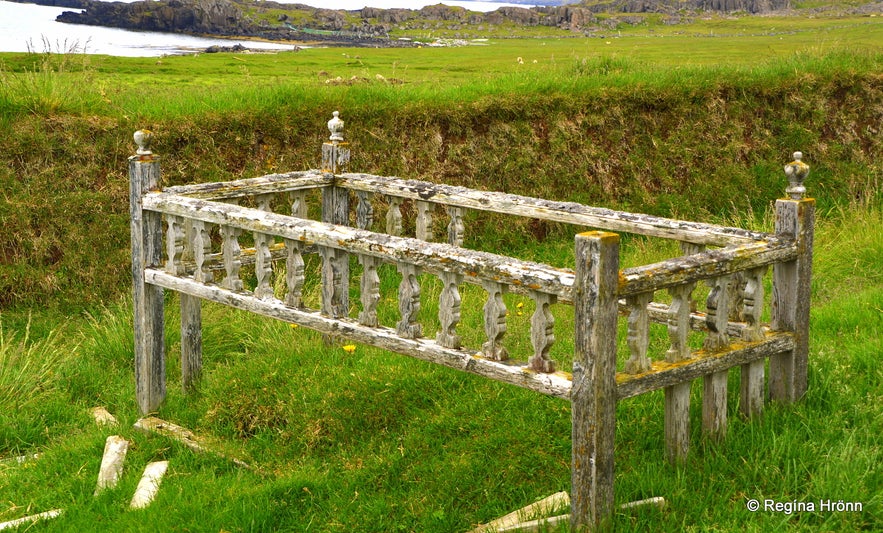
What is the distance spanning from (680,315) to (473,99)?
8.16 m

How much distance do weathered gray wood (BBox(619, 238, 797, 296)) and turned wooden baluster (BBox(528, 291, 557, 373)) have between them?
1.16 ft

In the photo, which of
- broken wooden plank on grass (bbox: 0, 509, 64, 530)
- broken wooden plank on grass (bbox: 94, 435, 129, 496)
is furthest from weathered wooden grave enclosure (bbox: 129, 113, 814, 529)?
broken wooden plank on grass (bbox: 0, 509, 64, 530)

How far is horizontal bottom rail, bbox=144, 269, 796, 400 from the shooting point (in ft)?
15.4

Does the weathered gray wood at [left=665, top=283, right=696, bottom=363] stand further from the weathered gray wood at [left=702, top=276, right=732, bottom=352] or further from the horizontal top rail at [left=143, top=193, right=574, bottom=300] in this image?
the horizontal top rail at [left=143, top=193, right=574, bottom=300]

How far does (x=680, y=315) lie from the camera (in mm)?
4992

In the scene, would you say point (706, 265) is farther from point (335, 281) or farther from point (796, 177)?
point (335, 281)

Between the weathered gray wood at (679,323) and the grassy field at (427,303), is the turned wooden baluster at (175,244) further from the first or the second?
the weathered gray wood at (679,323)

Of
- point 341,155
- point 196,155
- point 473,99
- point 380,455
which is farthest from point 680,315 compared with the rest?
point 473,99

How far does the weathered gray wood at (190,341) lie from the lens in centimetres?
762

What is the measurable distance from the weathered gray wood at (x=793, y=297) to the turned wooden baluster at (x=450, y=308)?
1817 millimetres

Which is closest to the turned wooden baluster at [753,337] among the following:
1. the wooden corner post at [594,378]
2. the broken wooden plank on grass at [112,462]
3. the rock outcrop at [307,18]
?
the wooden corner post at [594,378]

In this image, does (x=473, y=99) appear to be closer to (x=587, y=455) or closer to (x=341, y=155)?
(x=341, y=155)

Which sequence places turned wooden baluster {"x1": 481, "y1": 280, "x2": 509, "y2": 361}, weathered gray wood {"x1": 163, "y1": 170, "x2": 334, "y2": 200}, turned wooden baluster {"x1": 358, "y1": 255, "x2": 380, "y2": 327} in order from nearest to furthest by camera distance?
1. turned wooden baluster {"x1": 481, "y1": 280, "x2": 509, "y2": 361}
2. turned wooden baluster {"x1": 358, "y1": 255, "x2": 380, "y2": 327}
3. weathered gray wood {"x1": 163, "y1": 170, "x2": 334, "y2": 200}

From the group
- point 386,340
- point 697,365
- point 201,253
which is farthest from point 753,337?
point 201,253
